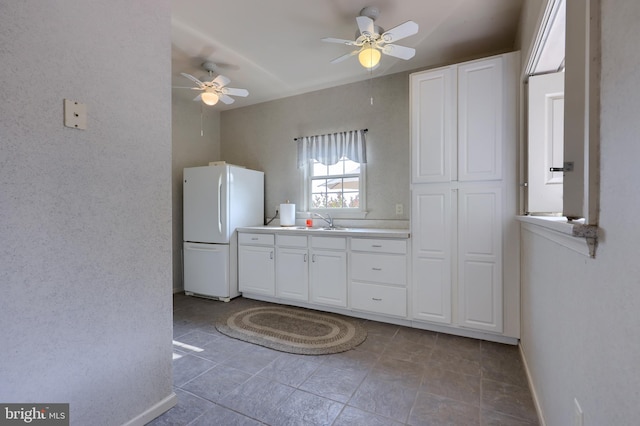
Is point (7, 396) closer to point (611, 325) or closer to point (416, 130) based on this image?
point (611, 325)

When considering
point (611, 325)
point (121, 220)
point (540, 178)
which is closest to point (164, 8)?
point (121, 220)

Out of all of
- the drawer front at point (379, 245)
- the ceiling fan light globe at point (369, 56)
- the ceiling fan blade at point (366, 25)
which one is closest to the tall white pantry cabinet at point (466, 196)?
the drawer front at point (379, 245)

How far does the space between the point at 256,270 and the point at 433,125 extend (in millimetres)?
2535

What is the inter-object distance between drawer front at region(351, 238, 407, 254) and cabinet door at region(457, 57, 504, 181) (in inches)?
31.5

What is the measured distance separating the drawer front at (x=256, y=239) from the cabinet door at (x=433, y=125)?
5.88 ft

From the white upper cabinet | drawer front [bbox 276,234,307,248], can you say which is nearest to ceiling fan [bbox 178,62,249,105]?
drawer front [bbox 276,234,307,248]

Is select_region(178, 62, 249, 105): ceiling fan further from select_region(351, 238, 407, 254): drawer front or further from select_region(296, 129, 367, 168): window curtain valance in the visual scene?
select_region(351, 238, 407, 254): drawer front

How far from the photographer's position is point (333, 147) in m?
3.80

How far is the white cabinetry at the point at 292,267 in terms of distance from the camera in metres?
3.27

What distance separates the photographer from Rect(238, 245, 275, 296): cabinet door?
349 centimetres

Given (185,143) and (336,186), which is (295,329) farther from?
(185,143)

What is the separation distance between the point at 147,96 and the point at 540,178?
7.68 ft

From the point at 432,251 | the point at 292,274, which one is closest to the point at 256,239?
the point at 292,274

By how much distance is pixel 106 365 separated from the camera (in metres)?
1.38
